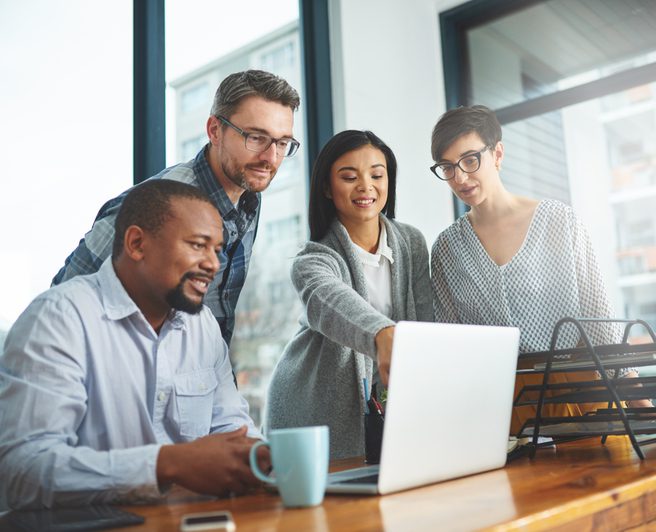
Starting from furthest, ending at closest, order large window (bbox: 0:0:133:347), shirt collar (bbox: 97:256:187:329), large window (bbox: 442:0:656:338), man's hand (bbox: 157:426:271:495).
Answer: large window (bbox: 442:0:656:338), large window (bbox: 0:0:133:347), shirt collar (bbox: 97:256:187:329), man's hand (bbox: 157:426:271:495)

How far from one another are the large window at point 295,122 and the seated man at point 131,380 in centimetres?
143

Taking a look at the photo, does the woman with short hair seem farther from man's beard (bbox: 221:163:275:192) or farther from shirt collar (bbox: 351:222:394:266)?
man's beard (bbox: 221:163:275:192)

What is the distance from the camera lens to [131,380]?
1303mm

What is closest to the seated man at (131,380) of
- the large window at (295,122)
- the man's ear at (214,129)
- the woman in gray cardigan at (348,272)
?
the woman in gray cardigan at (348,272)

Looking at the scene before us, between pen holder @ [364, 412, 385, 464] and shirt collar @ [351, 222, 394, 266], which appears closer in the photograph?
pen holder @ [364, 412, 385, 464]

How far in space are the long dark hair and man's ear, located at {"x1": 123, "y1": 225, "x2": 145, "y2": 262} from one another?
2.11 feet

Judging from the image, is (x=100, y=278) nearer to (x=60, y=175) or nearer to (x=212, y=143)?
(x=212, y=143)

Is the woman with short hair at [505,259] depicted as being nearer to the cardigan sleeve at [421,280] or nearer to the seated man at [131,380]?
the cardigan sleeve at [421,280]

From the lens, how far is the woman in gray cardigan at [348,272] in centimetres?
180

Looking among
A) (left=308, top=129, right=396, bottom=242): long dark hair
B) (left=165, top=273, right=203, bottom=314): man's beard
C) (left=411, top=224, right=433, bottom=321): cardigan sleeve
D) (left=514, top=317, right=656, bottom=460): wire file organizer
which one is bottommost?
(left=514, top=317, right=656, bottom=460): wire file organizer

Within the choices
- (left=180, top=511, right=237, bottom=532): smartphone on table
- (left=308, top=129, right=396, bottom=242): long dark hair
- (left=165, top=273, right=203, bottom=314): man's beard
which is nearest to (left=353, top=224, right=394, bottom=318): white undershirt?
(left=308, top=129, right=396, bottom=242): long dark hair

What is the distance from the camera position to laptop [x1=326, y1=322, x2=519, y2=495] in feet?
3.15

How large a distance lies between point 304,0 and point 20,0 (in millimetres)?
1559

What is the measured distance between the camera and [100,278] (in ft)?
4.50
